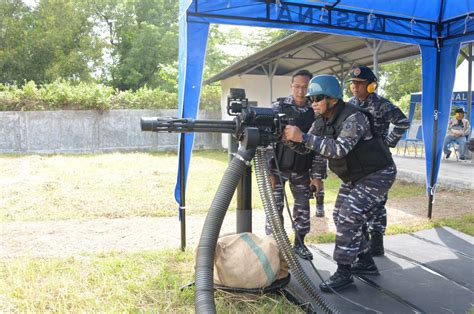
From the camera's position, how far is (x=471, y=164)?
10.2 metres

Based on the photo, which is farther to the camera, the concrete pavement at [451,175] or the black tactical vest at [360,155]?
the concrete pavement at [451,175]

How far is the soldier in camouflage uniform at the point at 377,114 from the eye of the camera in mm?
3617

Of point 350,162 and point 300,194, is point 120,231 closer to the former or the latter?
point 300,194

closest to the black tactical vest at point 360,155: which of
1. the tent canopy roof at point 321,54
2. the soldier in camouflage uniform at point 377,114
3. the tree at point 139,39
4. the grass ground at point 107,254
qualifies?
the soldier in camouflage uniform at point 377,114

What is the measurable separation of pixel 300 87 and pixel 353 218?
4.32 ft

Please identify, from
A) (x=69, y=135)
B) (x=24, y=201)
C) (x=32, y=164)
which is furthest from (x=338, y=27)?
(x=69, y=135)

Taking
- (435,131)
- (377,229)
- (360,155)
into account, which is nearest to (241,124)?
(360,155)

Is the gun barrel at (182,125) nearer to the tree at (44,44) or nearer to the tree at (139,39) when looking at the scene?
the tree at (139,39)

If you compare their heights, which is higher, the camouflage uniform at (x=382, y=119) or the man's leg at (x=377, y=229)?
the camouflage uniform at (x=382, y=119)

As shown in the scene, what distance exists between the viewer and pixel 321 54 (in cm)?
1141

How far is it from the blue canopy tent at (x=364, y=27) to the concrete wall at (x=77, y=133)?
1171cm

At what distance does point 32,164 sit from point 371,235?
10.5 metres

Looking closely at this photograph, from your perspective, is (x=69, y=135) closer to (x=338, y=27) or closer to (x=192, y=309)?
(x=338, y=27)

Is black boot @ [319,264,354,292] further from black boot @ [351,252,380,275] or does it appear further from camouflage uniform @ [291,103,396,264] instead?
black boot @ [351,252,380,275]
